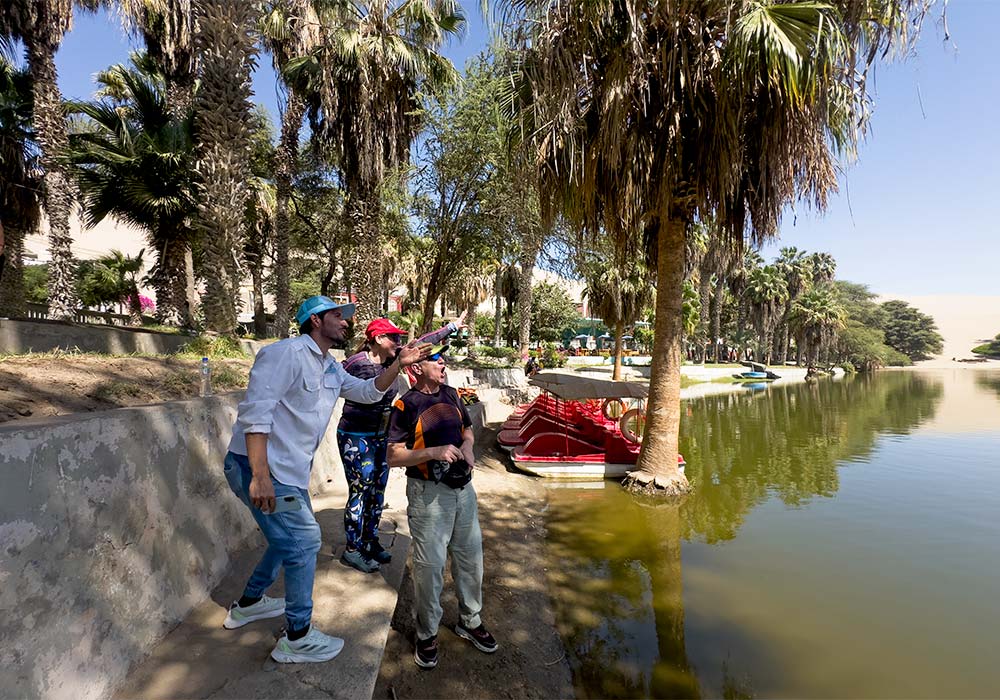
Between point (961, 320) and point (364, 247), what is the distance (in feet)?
673

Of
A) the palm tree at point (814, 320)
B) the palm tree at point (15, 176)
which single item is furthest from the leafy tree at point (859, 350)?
the palm tree at point (15, 176)

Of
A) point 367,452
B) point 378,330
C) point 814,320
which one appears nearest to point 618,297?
point 378,330

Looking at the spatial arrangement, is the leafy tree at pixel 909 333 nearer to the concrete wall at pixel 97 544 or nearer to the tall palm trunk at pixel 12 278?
the concrete wall at pixel 97 544

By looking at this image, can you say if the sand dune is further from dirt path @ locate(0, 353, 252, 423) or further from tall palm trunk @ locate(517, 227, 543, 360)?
dirt path @ locate(0, 353, 252, 423)

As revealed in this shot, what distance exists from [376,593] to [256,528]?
150 centimetres

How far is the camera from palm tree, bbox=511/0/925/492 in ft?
20.3

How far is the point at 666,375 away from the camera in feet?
27.8

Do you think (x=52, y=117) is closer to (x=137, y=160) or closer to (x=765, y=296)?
(x=137, y=160)

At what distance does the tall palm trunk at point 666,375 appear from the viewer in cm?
834

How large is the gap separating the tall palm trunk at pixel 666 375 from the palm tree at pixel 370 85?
327 inches

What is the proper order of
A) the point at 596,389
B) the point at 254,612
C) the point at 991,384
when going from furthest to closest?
the point at 991,384 < the point at 596,389 < the point at 254,612

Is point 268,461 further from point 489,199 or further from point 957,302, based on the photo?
point 957,302

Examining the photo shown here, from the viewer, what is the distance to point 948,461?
11.1m

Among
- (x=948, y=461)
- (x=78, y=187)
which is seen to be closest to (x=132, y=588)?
(x=78, y=187)
